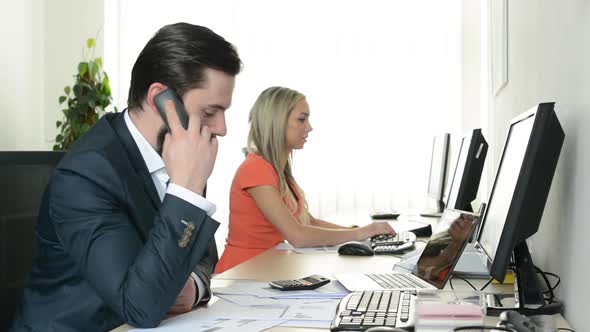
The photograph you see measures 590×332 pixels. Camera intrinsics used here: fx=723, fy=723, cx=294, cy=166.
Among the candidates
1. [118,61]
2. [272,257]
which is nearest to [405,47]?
[118,61]

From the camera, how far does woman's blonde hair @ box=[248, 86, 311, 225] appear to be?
2982 mm

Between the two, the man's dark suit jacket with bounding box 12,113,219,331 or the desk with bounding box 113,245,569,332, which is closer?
the man's dark suit jacket with bounding box 12,113,219,331

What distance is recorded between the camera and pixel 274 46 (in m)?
5.22

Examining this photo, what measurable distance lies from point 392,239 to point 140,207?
1384 mm

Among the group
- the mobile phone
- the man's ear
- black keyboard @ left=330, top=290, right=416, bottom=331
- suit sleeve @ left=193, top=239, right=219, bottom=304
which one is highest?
the man's ear

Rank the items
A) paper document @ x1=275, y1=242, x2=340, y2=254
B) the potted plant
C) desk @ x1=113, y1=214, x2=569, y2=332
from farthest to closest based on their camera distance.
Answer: the potted plant < paper document @ x1=275, y1=242, x2=340, y2=254 < desk @ x1=113, y1=214, x2=569, y2=332

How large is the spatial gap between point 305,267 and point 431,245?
0.46 metres

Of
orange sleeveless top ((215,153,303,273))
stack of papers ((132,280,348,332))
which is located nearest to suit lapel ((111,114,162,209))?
stack of papers ((132,280,348,332))

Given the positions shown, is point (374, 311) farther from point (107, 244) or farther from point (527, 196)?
point (107, 244)

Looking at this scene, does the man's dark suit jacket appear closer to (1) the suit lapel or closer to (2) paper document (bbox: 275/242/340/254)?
(1) the suit lapel

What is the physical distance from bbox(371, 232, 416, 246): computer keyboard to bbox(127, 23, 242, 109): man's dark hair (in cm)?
120

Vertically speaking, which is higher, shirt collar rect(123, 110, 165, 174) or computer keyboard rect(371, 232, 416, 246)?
shirt collar rect(123, 110, 165, 174)

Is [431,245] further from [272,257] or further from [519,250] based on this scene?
[272,257]

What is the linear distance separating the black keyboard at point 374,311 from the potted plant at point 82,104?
251 centimetres
